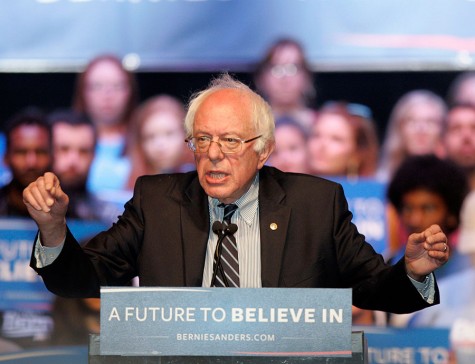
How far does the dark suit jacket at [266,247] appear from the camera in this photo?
9.63 feet

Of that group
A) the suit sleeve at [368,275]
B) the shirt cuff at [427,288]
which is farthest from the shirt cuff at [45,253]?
the shirt cuff at [427,288]

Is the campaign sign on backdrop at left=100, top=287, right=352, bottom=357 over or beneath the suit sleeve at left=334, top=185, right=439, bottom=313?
beneath

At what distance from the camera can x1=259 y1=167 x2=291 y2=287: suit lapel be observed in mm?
2951

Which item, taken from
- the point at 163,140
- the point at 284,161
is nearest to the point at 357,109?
the point at 284,161

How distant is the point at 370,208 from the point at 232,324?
3530 millimetres

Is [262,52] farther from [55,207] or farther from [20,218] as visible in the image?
[55,207]

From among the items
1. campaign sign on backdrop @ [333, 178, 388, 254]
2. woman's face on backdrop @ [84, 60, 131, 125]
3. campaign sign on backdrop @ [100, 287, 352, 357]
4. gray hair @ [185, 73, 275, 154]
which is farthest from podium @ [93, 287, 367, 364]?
woman's face on backdrop @ [84, 60, 131, 125]

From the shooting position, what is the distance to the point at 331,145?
5840 millimetres

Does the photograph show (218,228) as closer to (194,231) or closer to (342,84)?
(194,231)

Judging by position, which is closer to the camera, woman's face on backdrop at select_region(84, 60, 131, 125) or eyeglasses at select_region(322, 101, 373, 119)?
eyeglasses at select_region(322, 101, 373, 119)

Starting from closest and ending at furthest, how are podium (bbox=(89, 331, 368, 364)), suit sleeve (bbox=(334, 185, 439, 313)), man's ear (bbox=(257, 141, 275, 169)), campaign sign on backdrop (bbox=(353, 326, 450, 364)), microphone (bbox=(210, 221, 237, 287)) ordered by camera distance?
podium (bbox=(89, 331, 368, 364)) → microphone (bbox=(210, 221, 237, 287)) → suit sleeve (bbox=(334, 185, 439, 313)) → man's ear (bbox=(257, 141, 275, 169)) → campaign sign on backdrop (bbox=(353, 326, 450, 364))

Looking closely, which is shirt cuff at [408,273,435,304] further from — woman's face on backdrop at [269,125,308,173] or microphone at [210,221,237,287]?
woman's face on backdrop at [269,125,308,173]

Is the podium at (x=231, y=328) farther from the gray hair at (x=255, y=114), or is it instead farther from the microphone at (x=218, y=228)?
the gray hair at (x=255, y=114)

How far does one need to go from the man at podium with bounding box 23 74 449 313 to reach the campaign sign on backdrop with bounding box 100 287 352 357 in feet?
1.34
